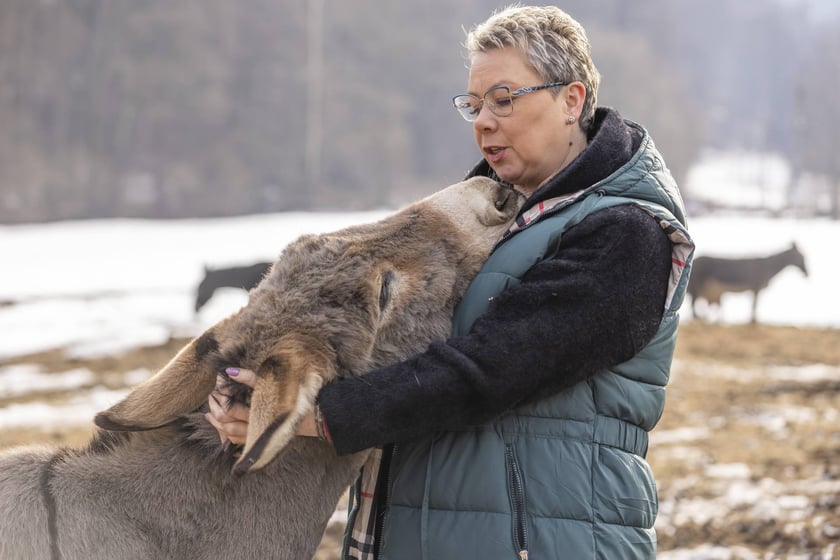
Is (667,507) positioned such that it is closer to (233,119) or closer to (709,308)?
(709,308)

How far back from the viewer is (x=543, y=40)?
209 cm

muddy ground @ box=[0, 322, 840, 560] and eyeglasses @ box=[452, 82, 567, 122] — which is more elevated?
eyeglasses @ box=[452, 82, 567, 122]

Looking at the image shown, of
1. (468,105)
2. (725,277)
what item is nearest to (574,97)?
(468,105)

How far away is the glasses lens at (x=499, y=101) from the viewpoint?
2.10 metres

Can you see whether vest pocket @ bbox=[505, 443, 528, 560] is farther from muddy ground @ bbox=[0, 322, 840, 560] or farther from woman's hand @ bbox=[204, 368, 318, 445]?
muddy ground @ bbox=[0, 322, 840, 560]

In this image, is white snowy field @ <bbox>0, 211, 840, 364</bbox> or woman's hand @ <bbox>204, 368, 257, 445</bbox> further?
white snowy field @ <bbox>0, 211, 840, 364</bbox>

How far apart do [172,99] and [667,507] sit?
31.4 meters

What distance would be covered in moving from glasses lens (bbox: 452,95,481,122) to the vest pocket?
898 millimetres

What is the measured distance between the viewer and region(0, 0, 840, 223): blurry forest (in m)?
31.6

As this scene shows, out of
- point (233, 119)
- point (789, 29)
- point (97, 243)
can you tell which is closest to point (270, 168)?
point (233, 119)

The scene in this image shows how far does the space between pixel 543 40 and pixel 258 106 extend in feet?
117

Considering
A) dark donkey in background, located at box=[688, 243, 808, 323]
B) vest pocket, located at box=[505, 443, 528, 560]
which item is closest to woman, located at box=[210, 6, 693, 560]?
vest pocket, located at box=[505, 443, 528, 560]

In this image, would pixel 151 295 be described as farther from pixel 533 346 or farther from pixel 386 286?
pixel 533 346

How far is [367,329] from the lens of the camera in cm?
207
